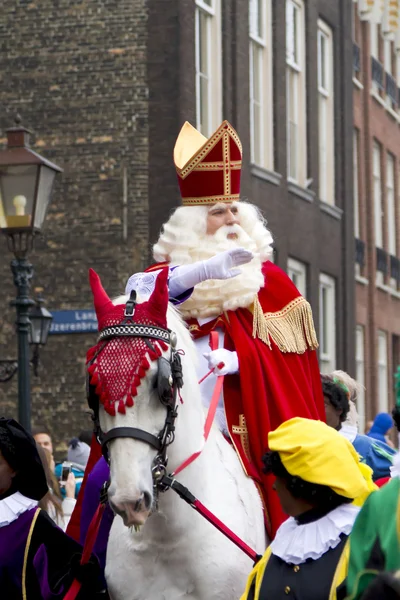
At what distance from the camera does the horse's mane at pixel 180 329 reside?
6332mm

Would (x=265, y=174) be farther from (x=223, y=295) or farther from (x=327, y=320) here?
(x=223, y=295)

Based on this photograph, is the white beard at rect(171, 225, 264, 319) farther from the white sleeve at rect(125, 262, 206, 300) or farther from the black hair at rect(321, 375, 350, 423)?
the black hair at rect(321, 375, 350, 423)

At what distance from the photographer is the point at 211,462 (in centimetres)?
645

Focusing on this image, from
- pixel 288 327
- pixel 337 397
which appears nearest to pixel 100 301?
pixel 288 327

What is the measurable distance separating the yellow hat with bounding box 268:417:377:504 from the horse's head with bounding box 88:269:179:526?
59 centimetres

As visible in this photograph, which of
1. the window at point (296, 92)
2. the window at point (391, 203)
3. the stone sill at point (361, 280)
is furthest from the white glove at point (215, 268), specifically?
the window at point (391, 203)

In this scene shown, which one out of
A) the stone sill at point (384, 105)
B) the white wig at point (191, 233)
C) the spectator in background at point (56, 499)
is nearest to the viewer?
the white wig at point (191, 233)

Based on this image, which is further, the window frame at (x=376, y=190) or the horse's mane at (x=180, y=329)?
the window frame at (x=376, y=190)

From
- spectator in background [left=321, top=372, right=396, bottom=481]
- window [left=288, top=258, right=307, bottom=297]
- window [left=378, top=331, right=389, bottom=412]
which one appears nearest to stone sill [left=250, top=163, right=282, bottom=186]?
window [left=288, top=258, right=307, bottom=297]

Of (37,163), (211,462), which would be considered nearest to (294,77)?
(37,163)

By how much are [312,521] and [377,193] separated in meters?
31.7

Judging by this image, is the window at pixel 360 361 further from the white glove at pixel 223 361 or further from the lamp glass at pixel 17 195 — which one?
the white glove at pixel 223 361

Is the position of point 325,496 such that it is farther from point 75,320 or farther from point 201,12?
point 201,12

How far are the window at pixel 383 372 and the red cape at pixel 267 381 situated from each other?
2747 centimetres
